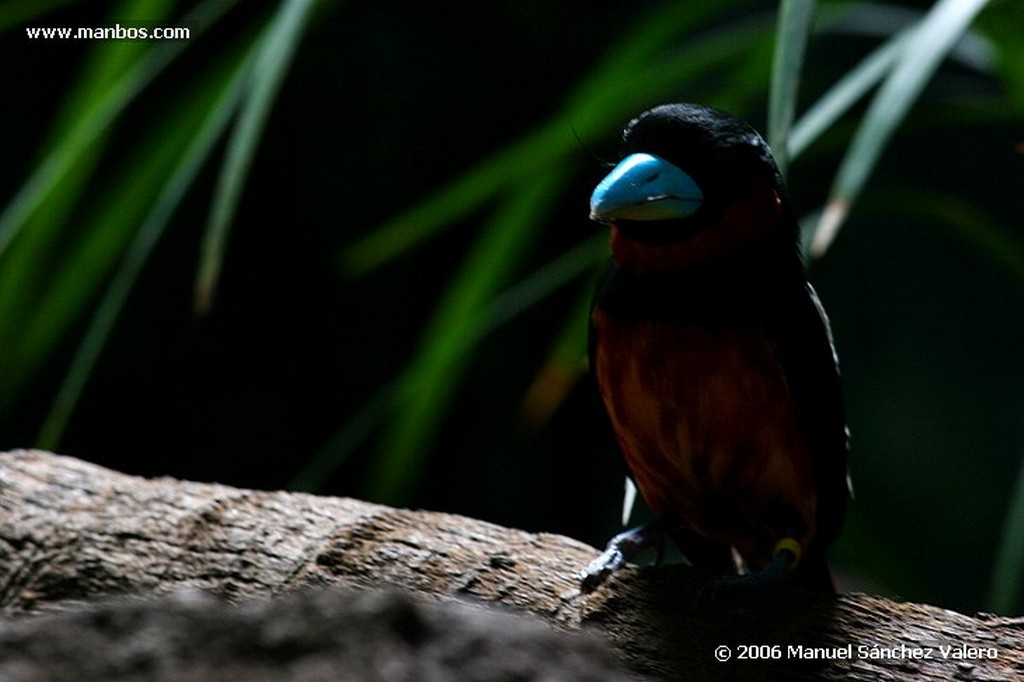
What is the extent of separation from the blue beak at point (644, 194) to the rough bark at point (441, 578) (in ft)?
1.11

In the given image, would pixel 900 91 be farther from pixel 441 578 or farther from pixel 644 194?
pixel 441 578

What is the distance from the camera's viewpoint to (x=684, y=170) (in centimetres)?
137

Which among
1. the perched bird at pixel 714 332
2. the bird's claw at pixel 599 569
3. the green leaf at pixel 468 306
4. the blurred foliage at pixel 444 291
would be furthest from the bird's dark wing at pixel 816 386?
the blurred foliage at pixel 444 291

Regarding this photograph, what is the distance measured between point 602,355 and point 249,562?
433 millimetres

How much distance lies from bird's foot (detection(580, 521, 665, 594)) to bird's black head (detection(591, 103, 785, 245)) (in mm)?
314

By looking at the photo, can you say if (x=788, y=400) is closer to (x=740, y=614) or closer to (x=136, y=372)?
(x=740, y=614)

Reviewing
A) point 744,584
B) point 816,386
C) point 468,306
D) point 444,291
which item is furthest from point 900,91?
point 444,291

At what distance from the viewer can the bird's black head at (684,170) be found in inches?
52.7

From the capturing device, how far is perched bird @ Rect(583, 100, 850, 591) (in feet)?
4.50

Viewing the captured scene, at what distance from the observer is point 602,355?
1.46 m

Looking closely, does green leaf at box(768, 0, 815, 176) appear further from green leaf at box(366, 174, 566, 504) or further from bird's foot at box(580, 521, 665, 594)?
green leaf at box(366, 174, 566, 504)

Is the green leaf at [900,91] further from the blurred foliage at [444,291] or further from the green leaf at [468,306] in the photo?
the blurred foliage at [444,291]

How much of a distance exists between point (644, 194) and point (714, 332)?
0.17 meters

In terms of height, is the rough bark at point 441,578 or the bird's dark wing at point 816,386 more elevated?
the bird's dark wing at point 816,386
